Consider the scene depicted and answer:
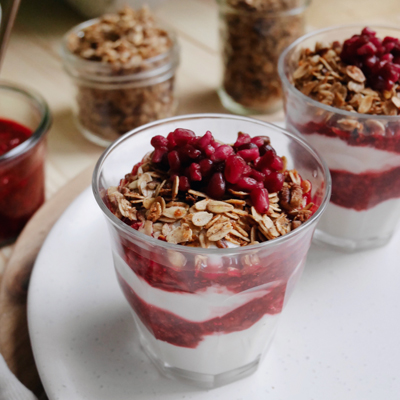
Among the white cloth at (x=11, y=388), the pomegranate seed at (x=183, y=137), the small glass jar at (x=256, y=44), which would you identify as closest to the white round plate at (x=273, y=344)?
the white cloth at (x=11, y=388)

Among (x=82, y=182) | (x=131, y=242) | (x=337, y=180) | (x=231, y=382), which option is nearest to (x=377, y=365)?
(x=231, y=382)

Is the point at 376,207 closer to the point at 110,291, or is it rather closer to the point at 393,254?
the point at 393,254

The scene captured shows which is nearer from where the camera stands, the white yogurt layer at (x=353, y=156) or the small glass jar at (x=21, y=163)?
the white yogurt layer at (x=353, y=156)

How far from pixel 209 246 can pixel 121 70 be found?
100 cm

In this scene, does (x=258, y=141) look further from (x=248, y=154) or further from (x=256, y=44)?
(x=256, y=44)

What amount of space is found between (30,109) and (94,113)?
0.23 meters

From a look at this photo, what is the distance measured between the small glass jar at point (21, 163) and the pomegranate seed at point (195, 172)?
25.9 inches

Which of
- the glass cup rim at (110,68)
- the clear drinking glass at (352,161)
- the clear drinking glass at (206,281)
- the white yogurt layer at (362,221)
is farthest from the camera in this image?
the glass cup rim at (110,68)

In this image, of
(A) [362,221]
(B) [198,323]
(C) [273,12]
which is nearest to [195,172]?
(B) [198,323]

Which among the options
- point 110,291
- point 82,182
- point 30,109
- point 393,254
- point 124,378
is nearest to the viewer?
point 124,378

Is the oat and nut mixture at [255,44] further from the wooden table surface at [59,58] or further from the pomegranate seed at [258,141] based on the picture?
the pomegranate seed at [258,141]

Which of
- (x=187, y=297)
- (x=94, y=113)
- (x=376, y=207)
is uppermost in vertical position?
(x=187, y=297)

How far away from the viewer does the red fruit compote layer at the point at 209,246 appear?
79 centimetres

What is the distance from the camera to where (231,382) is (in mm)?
986
